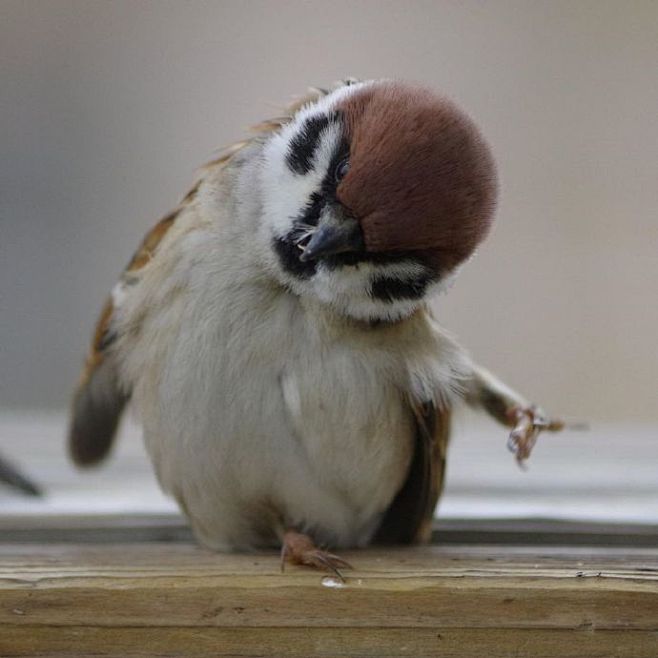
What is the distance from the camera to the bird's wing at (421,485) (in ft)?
4.84

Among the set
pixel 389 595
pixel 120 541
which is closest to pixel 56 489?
pixel 120 541

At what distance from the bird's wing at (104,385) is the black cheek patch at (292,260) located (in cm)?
20

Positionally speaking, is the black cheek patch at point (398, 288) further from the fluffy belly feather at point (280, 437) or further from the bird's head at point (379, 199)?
the fluffy belly feather at point (280, 437)

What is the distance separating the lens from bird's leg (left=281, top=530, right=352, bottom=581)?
1.33 m

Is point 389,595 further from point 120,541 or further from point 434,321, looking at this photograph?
point 120,541

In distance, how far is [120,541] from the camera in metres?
1.60

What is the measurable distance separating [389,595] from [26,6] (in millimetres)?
3238

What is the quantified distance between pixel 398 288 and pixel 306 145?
173 millimetres

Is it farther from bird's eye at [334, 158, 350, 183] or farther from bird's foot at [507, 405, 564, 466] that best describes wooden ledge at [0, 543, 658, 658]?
bird's eye at [334, 158, 350, 183]

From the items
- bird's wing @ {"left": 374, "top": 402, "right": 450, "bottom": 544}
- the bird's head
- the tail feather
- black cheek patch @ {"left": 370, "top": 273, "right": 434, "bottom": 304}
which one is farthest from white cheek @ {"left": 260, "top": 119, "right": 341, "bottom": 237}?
the tail feather

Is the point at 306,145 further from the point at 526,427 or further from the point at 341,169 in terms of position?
the point at 526,427

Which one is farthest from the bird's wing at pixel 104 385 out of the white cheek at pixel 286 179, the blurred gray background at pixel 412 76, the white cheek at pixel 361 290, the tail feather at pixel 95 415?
the blurred gray background at pixel 412 76

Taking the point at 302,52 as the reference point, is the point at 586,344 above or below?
below

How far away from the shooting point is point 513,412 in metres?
1.51
